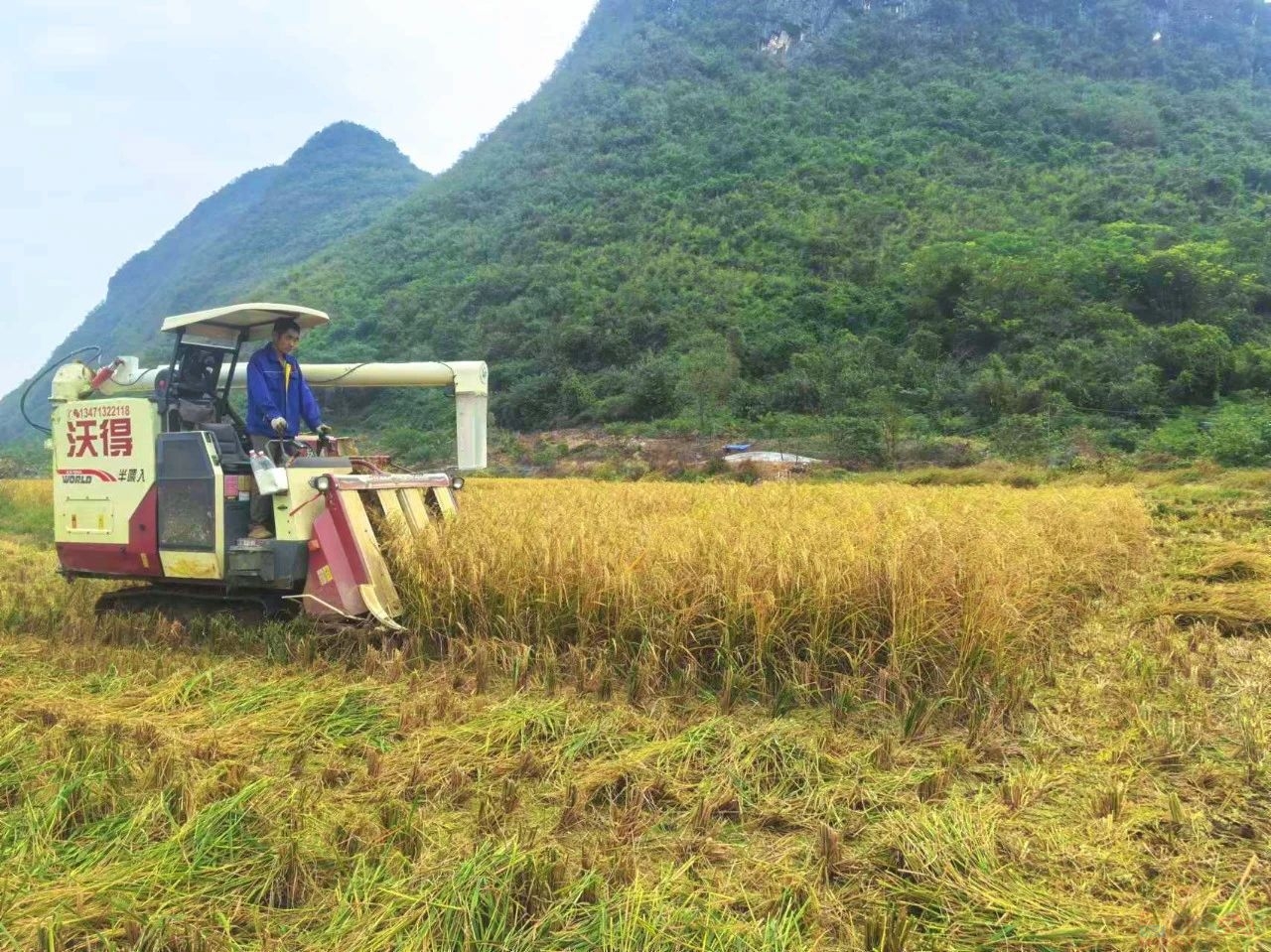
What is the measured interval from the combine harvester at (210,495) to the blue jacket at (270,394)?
0.20 m

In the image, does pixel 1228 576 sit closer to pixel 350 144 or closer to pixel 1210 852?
pixel 1210 852

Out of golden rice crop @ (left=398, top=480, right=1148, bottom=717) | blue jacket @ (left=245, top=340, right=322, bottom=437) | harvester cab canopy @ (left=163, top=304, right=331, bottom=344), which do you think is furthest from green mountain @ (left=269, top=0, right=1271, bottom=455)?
harvester cab canopy @ (left=163, top=304, right=331, bottom=344)

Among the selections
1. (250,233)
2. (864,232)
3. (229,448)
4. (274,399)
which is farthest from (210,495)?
(250,233)

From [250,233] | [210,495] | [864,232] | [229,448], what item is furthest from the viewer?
[250,233]

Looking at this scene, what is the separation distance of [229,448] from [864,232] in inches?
1558

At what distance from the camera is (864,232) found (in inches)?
1587

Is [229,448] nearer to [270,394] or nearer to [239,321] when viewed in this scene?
[270,394]

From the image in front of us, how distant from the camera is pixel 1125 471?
1711 cm

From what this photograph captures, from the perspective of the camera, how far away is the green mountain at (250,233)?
8312 cm

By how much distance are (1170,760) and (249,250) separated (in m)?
104

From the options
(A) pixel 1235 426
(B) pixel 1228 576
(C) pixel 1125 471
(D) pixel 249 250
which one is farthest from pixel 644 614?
(D) pixel 249 250

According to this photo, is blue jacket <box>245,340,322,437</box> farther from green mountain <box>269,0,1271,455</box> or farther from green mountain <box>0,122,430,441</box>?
green mountain <box>0,122,430,441</box>

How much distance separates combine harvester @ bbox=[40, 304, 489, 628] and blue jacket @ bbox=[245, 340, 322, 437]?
8.0 inches

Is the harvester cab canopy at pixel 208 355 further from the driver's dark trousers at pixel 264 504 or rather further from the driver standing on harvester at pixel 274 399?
the driver's dark trousers at pixel 264 504
